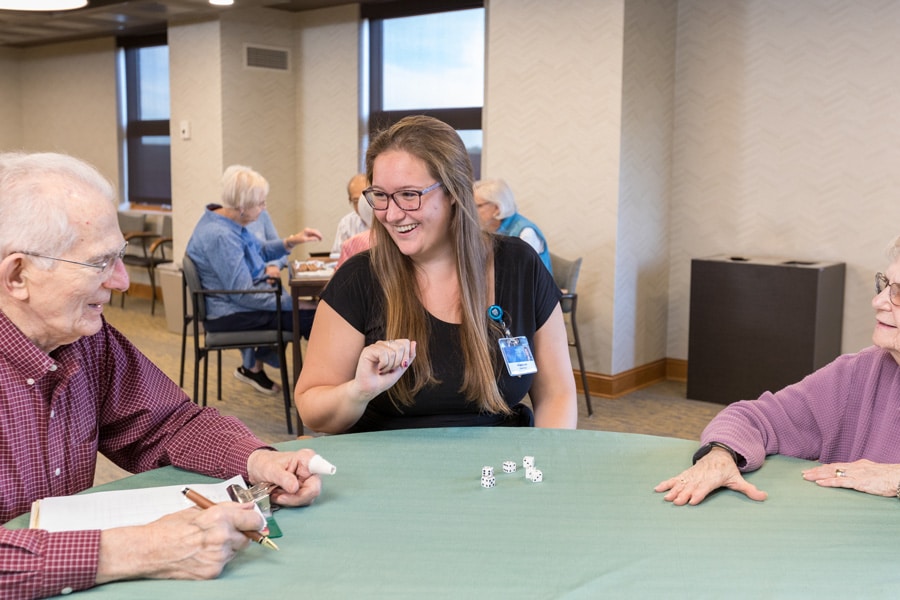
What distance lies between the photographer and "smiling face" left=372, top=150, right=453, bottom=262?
227 centimetres

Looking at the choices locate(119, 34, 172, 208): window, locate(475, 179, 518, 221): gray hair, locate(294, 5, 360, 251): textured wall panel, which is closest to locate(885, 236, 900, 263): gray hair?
locate(475, 179, 518, 221): gray hair

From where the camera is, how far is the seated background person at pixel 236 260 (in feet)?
17.3

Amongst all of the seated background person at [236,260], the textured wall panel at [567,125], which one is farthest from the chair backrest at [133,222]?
the textured wall panel at [567,125]

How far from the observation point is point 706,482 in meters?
1.72

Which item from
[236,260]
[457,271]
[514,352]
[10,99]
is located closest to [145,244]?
[10,99]

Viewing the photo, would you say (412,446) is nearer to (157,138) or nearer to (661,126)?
(661,126)

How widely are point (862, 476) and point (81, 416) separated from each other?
1506mm

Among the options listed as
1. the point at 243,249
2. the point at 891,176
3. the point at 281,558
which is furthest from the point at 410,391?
the point at 891,176

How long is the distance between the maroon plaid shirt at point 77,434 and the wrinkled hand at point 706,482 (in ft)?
2.68

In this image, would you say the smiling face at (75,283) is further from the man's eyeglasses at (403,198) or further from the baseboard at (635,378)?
the baseboard at (635,378)

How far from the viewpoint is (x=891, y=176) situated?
A: 18.0ft

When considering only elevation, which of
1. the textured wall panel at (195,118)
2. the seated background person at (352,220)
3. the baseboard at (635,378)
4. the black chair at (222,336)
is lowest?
the baseboard at (635,378)

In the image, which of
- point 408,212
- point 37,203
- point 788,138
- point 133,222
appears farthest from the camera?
point 133,222

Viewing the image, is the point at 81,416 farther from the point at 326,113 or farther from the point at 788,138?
the point at 326,113
